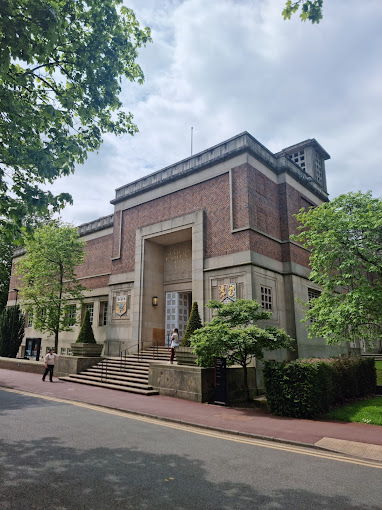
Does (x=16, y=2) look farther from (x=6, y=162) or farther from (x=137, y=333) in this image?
(x=137, y=333)

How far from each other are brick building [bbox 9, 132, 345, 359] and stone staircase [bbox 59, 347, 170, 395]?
2017mm

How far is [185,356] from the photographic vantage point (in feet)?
48.3

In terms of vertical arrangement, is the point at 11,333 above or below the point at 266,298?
below

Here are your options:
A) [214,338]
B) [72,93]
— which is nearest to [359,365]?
[214,338]

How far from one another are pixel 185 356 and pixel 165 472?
9275 millimetres

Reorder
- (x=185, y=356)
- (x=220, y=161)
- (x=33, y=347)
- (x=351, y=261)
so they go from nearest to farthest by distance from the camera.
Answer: (x=351, y=261)
(x=185, y=356)
(x=220, y=161)
(x=33, y=347)

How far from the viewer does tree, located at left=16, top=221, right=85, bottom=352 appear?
24062 mm

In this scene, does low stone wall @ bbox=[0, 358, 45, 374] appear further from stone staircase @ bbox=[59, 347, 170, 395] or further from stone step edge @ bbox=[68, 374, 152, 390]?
stone step edge @ bbox=[68, 374, 152, 390]

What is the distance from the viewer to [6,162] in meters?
8.29

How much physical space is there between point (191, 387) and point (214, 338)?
98.3 inches

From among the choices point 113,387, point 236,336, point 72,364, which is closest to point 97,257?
point 72,364

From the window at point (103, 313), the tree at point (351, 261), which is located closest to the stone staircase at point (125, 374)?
the window at point (103, 313)

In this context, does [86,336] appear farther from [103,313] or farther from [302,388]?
[302,388]

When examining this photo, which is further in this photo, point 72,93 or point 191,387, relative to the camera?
point 191,387
